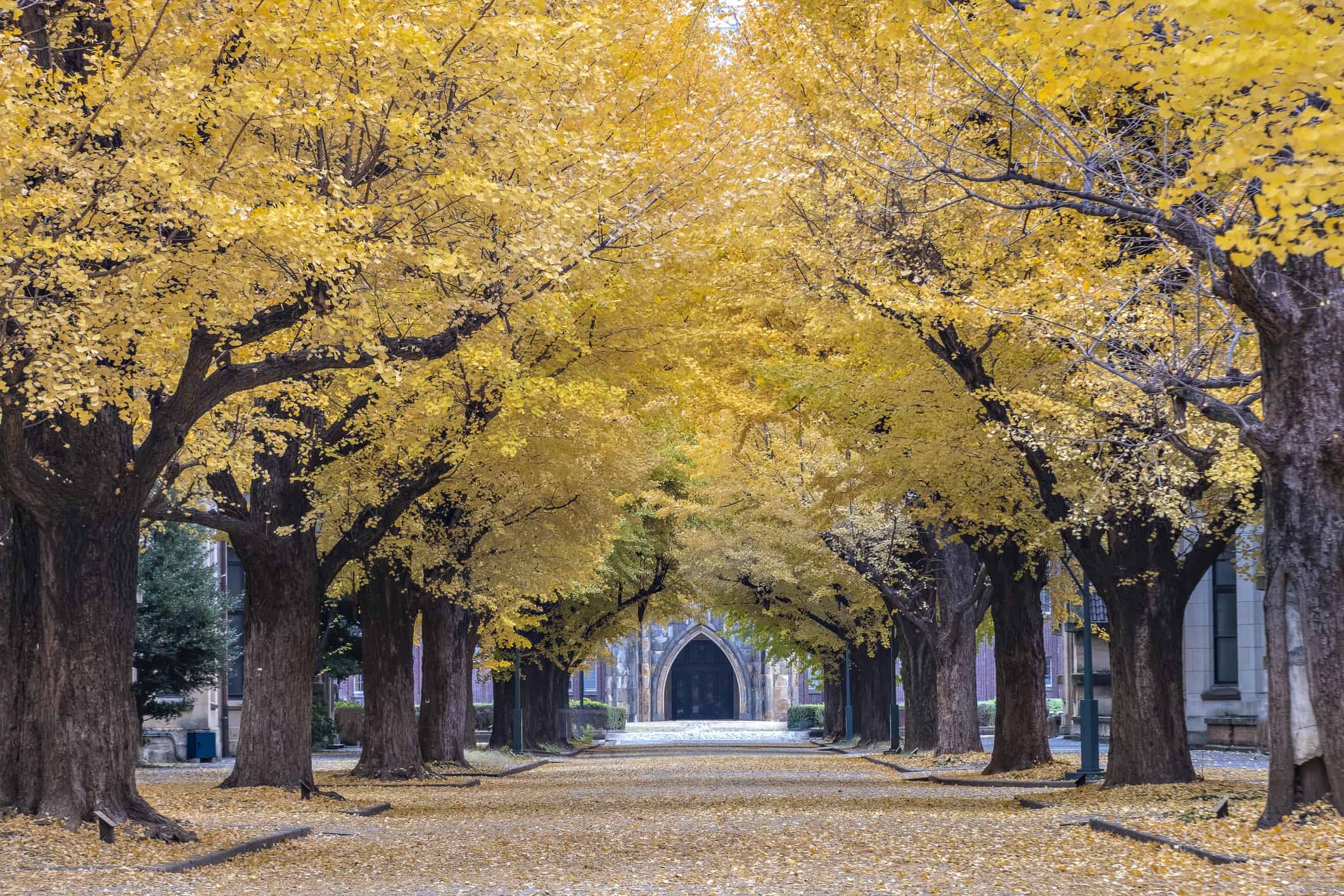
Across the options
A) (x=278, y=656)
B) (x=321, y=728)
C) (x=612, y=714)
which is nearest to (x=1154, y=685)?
(x=278, y=656)

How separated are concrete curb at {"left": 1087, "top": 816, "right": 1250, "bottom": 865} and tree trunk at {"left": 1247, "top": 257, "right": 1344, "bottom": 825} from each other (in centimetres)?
110

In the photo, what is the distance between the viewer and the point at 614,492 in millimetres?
36812

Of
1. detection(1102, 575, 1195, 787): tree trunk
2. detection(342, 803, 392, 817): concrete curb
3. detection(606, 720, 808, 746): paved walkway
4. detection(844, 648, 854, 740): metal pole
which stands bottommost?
detection(606, 720, 808, 746): paved walkway

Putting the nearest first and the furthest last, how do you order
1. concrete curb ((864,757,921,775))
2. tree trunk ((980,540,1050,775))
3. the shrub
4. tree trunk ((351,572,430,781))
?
tree trunk ((980,540,1050,775)) < tree trunk ((351,572,430,781)) < concrete curb ((864,757,921,775)) < the shrub

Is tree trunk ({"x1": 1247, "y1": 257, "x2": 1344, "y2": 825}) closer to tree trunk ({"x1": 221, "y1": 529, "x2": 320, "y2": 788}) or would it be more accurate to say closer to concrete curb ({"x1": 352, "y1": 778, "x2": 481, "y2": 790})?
tree trunk ({"x1": 221, "y1": 529, "x2": 320, "y2": 788})

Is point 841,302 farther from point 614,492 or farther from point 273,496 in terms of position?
point 614,492

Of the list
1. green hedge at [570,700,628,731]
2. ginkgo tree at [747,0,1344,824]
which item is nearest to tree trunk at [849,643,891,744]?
ginkgo tree at [747,0,1344,824]

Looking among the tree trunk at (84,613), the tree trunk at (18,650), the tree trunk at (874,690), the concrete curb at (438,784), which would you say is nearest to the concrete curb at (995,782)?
the concrete curb at (438,784)

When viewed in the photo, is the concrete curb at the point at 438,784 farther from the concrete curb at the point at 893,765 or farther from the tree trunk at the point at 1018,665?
the tree trunk at the point at 1018,665

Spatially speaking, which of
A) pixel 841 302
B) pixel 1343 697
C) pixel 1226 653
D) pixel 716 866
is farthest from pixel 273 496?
pixel 1226 653

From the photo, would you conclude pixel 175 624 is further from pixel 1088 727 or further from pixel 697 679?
pixel 697 679

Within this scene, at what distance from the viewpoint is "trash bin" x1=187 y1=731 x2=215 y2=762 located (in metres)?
43.0

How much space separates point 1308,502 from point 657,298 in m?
9.74

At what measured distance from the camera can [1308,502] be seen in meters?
13.2
